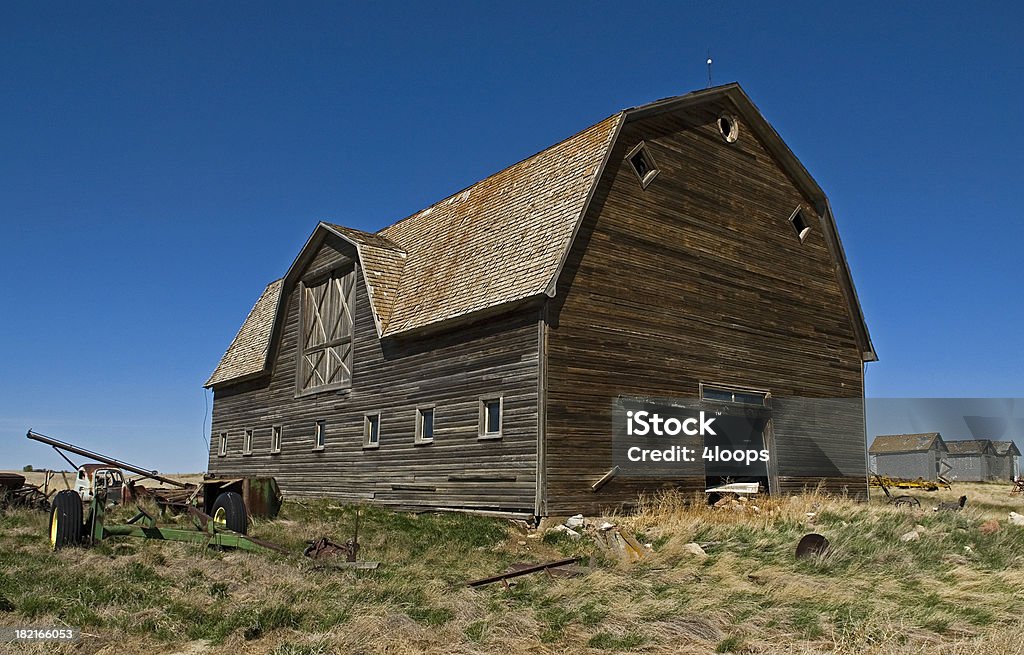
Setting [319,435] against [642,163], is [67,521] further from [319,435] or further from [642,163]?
[642,163]

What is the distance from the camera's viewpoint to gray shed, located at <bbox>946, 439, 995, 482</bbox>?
291ft

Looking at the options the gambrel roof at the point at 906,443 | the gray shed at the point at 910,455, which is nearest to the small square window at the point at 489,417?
the gray shed at the point at 910,455

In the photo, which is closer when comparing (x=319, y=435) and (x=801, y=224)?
(x=801, y=224)

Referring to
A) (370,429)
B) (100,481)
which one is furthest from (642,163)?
(100,481)

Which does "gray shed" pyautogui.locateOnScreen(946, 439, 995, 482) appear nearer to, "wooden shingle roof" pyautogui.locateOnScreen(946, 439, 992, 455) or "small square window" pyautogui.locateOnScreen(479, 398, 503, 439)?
"wooden shingle roof" pyautogui.locateOnScreen(946, 439, 992, 455)

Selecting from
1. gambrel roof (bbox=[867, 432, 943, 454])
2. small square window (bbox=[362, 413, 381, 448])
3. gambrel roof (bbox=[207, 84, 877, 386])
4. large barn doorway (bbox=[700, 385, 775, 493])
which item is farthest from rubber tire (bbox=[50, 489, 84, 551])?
gambrel roof (bbox=[867, 432, 943, 454])

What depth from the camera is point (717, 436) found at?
21.1m

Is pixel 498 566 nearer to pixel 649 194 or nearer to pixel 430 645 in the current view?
pixel 430 645

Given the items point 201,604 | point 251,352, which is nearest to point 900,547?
point 201,604

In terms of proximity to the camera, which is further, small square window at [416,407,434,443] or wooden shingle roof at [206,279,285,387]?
wooden shingle roof at [206,279,285,387]

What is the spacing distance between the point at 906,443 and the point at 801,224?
71.4m

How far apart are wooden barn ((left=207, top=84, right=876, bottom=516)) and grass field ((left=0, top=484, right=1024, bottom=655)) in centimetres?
397

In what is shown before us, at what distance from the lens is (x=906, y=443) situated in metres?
87.4

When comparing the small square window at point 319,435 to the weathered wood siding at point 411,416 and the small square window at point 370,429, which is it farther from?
the small square window at point 370,429
